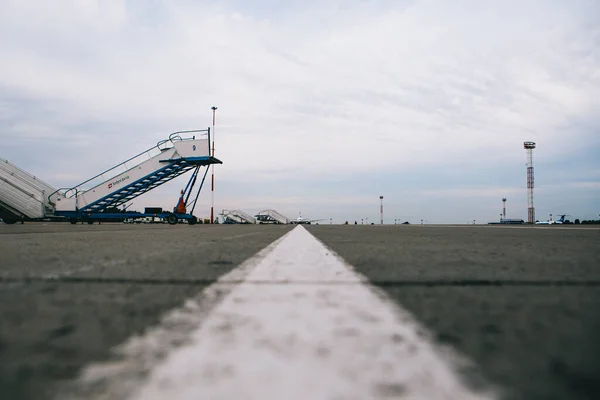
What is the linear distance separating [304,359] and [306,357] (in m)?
0.02

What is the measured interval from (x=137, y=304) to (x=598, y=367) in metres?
1.46

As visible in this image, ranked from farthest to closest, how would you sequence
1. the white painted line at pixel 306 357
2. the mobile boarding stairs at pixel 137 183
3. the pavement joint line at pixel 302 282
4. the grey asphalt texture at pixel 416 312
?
the mobile boarding stairs at pixel 137 183 < the pavement joint line at pixel 302 282 < the grey asphalt texture at pixel 416 312 < the white painted line at pixel 306 357

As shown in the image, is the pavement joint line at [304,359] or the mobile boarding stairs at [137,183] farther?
the mobile boarding stairs at [137,183]

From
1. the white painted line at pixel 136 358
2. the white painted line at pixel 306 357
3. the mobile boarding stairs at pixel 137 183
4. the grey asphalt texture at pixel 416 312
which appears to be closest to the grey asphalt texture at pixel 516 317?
the grey asphalt texture at pixel 416 312

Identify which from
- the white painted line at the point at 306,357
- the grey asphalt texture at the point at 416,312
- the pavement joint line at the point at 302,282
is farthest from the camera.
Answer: the pavement joint line at the point at 302,282

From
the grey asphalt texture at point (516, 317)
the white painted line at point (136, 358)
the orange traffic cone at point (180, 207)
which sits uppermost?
the orange traffic cone at point (180, 207)

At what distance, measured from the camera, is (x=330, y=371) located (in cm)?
89

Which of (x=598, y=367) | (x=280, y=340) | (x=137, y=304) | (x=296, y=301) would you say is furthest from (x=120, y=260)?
(x=598, y=367)

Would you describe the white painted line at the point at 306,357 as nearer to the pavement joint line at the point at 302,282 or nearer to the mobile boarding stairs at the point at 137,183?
the pavement joint line at the point at 302,282

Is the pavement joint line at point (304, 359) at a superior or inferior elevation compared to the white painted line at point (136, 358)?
superior

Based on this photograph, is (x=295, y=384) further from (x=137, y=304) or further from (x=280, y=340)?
(x=137, y=304)

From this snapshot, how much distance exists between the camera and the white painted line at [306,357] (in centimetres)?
79

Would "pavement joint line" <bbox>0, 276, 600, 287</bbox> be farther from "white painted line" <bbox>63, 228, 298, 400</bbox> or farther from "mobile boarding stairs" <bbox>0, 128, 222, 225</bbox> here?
"mobile boarding stairs" <bbox>0, 128, 222, 225</bbox>

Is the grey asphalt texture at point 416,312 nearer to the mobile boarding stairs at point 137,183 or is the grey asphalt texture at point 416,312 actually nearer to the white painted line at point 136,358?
the white painted line at point 136,358
